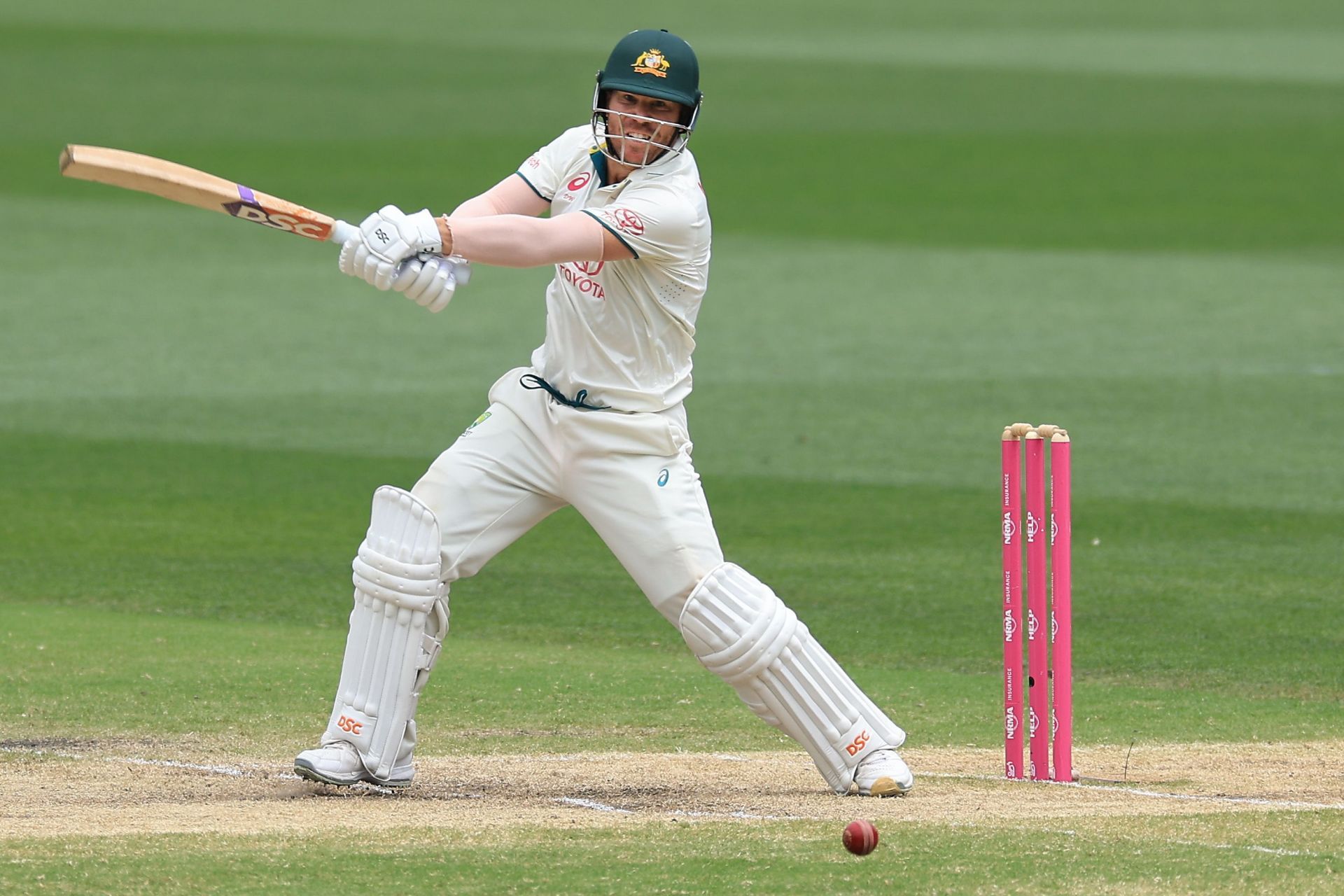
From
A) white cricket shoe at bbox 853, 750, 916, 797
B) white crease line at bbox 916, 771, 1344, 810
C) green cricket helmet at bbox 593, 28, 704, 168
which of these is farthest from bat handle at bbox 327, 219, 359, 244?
white crease line at bbox 916, 771, 1344, 810

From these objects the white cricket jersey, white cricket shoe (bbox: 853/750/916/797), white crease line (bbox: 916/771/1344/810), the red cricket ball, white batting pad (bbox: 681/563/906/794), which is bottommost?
white crease line (bbox: 916/771/1344/810)

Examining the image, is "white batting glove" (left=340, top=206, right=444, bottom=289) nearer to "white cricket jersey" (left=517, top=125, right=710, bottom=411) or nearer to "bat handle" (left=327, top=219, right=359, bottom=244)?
"bat handle" (left=327, top=219, right=359, bottom=244)

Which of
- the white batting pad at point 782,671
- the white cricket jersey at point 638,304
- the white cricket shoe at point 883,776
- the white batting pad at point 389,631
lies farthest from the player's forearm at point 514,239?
the white cricket shoe at point 883,776

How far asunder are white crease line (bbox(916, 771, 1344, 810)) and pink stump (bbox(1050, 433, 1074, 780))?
6 cm

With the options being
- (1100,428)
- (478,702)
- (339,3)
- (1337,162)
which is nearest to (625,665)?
(478,702)

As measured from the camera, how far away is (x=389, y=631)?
625 cm

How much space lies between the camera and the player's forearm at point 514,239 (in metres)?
6.05

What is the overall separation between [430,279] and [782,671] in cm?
142

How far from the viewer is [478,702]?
7.98 metres

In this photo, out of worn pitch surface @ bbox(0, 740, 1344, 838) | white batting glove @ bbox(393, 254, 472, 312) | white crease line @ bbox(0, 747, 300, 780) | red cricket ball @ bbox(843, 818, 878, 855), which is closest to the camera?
red cricket ball @ bbox(843, 818, 878, 855)

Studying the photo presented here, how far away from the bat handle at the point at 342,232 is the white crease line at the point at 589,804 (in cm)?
161

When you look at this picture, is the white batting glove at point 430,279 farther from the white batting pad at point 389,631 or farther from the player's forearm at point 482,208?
the white batting pad at point 389,631

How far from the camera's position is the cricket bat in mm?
6098

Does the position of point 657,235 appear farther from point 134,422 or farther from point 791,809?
point 134,422
